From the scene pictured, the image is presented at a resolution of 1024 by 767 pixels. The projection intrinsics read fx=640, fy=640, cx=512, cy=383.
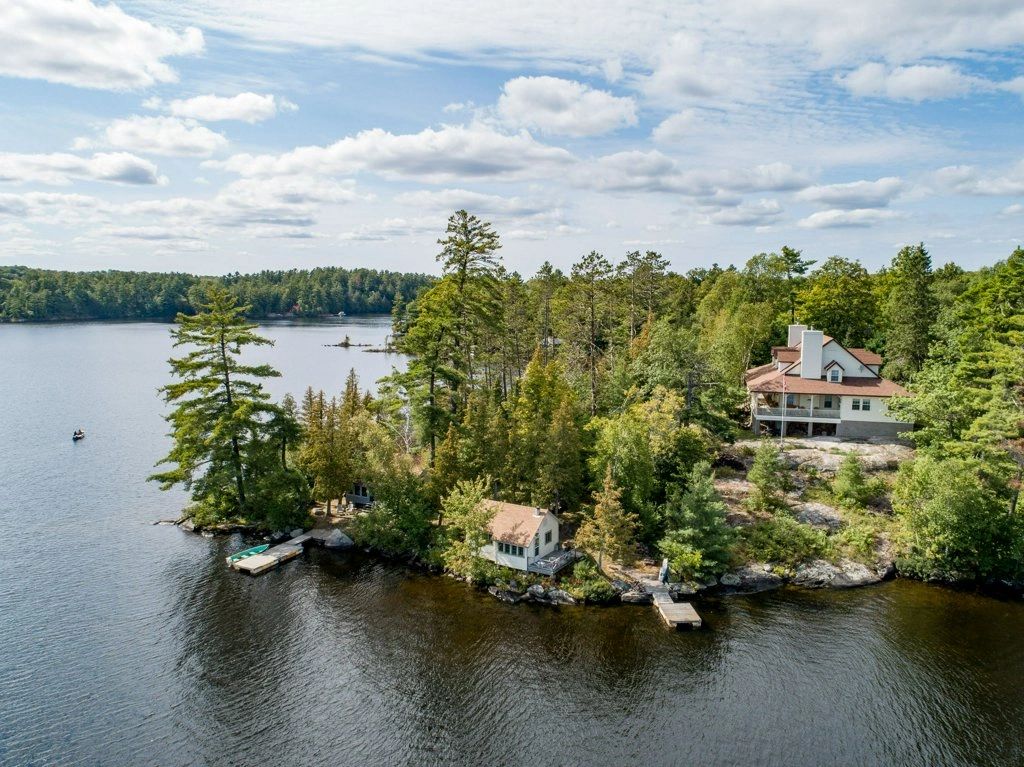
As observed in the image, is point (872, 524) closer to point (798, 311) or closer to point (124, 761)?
point (798, 311)

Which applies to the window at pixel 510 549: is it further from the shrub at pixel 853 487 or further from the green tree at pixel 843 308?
the green tree at pixel 843 308

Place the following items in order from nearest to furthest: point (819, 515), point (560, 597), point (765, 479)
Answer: point (560, 597) < point (819, 515) < point (765, 479)

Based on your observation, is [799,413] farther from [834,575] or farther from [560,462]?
[560,462]

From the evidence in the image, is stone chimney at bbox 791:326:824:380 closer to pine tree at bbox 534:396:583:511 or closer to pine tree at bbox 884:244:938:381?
pine tree at bbox 884:244:938:381

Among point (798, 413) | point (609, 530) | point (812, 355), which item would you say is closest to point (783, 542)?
point (609, 530)

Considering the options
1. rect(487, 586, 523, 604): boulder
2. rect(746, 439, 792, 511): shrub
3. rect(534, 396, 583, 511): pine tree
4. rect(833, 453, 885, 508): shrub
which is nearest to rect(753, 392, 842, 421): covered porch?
rect(833, 453, 885, 508): shrub

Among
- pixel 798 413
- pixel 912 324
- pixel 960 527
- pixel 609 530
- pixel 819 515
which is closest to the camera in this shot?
pixel 609 530

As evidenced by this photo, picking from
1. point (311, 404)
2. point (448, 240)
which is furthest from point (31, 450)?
point (448, 240)

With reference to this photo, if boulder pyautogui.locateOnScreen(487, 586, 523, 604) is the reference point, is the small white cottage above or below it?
above
